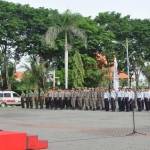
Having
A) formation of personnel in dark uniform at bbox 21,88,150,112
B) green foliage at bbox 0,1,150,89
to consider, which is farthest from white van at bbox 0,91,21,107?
formation of personnel in dark uniform at bbox 21,88,150,112

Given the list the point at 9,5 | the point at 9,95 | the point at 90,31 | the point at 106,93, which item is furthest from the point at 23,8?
the point at 106,93

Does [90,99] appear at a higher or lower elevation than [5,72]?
lower

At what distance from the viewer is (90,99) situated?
3678cm

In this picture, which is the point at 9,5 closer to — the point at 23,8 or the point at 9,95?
the point at 23,8

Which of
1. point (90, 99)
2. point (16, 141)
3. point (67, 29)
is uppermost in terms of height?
point (67, 29)

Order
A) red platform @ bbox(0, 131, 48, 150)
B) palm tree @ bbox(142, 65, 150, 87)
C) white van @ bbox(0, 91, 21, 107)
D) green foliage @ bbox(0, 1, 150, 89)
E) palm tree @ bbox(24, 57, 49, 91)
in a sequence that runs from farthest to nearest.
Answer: palm tree @ bbox(142, 65, 150, 87), green foliage @ bbox(0, 1, 150, 89), palm tree @ bbox(24, 57, 49, 91), white van @ bbox(0, 91, 21, 107), red platform @ bbox(0, 131, 48, 150)

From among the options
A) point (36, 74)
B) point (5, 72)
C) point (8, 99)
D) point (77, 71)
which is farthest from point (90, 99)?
point (5, 72)

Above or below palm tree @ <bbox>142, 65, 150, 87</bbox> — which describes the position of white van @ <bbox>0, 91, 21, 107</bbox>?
below

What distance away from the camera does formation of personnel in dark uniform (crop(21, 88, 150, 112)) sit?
3397 centimetres

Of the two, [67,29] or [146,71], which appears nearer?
[67,29]

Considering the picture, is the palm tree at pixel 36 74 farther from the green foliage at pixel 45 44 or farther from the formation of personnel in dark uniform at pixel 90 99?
the formation of personnel in dark uniform at pixel 90 99

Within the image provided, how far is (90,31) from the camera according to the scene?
62375 mm

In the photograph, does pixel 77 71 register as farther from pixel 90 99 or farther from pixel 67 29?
pixel 90 99

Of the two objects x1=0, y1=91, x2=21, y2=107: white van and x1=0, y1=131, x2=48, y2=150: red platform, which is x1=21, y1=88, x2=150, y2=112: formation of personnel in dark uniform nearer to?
x1=0, y1=91, x2=21, y2=107: white van
